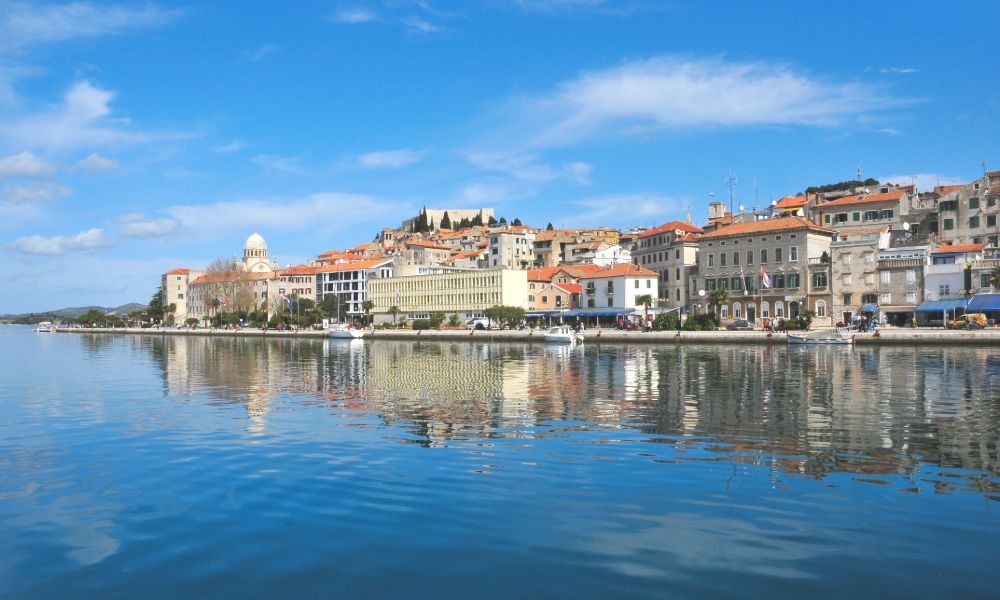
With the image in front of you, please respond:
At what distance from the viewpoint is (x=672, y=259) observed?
96.4 metres

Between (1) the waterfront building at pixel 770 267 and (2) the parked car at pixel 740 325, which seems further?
(2) the parked car at pixel 740 325

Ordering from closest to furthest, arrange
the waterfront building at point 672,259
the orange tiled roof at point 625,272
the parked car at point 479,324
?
1. the waterfront building at point 672,259
2. the orange tiled roof at point 625,272
3. the parked car at point 479,324

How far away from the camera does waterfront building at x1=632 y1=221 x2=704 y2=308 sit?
309 feet

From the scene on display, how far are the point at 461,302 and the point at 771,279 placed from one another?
158 feet

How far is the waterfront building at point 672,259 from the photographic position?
94188mm

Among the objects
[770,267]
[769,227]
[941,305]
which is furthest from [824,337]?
[769,227]

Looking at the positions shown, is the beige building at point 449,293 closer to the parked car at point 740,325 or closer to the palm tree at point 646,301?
the palm tree at point 646,301

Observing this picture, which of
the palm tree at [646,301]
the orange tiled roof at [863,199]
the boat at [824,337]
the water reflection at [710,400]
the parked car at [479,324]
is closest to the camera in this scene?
the water reflection at [710,400]

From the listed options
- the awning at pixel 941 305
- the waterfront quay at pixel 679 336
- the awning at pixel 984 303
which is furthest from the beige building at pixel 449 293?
the awning at pixel 984 303

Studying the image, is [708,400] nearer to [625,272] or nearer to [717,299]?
[717,299]

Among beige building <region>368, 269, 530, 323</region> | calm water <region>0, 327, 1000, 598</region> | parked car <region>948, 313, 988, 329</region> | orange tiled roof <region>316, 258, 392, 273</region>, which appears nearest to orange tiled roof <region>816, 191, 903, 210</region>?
parked car <region>948, 313, 988, 329</region>

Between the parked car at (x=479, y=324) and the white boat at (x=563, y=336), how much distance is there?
23.5 meters

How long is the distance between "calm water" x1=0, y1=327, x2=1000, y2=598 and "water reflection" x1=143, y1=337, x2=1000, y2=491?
159 mm

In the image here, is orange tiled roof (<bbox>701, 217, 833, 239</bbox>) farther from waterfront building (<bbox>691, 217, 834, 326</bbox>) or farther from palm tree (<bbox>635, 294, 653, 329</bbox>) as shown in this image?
palm tree (<bbox>635, 294, 653, 329</bbox>)
